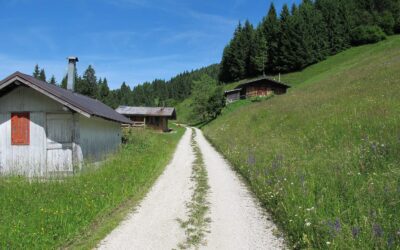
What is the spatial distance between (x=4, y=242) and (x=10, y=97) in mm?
11089

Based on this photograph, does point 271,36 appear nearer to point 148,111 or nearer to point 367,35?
point 367,35

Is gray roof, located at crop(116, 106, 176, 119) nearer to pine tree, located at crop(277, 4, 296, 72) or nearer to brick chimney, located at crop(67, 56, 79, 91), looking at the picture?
brick chimney, located at crop(67, 56, 79, 91)

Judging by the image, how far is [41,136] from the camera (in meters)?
14.6

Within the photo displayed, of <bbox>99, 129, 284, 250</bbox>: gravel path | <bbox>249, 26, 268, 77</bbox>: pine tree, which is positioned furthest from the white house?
<bbox>249, 26, 268, 77</bbox>: pine tree

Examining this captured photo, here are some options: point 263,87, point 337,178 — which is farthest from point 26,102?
point 263,87

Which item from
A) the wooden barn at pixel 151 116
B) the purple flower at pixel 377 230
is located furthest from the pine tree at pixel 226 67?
the purple flower at pixel 377 230

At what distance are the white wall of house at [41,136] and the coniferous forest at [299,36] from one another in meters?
68.2

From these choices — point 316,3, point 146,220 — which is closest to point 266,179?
point 146,220

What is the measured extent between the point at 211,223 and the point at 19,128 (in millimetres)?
11784

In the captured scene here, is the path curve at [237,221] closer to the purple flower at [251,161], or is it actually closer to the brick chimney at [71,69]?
the purple flower at [251,161]

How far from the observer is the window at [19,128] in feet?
48.2

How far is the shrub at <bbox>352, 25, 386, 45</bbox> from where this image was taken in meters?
86.4

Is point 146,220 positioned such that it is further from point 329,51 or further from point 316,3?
point 316,3

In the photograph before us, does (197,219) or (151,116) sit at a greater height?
(151,116)
